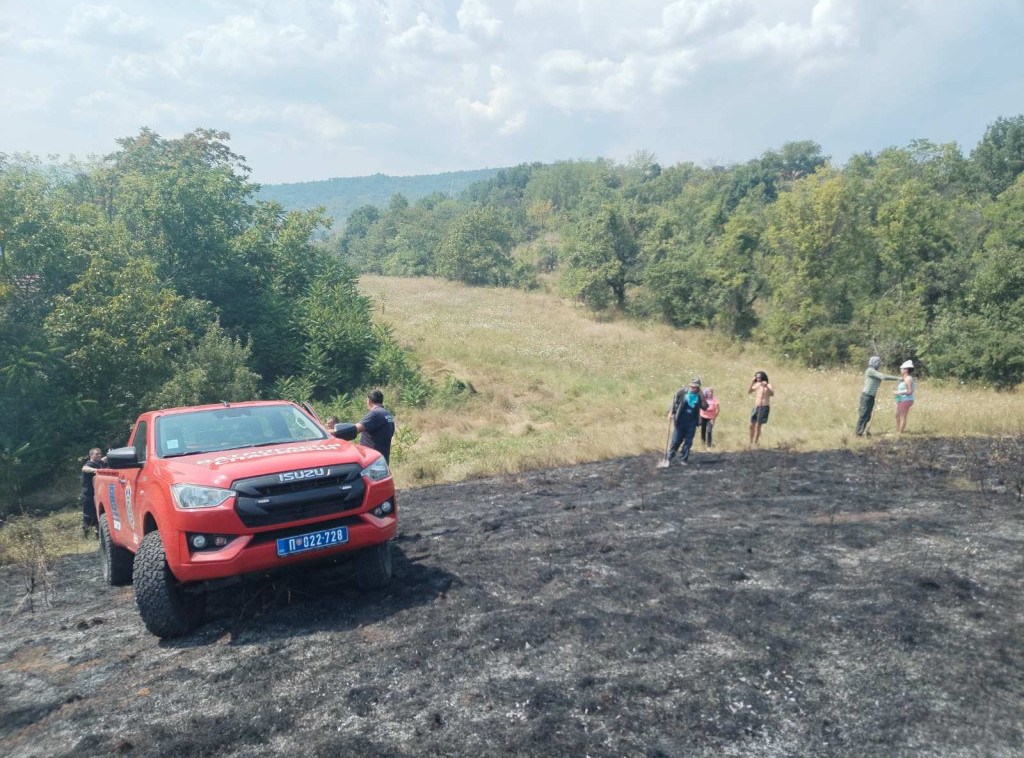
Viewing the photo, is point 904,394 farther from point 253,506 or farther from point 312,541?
point 253,506

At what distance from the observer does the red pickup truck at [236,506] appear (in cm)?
521

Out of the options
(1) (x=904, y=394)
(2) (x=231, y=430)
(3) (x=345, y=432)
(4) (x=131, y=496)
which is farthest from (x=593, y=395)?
(4) (x=131, y=496)

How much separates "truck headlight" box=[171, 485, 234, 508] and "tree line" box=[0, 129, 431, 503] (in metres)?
13.1

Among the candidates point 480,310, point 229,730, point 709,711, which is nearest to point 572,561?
point 709,711

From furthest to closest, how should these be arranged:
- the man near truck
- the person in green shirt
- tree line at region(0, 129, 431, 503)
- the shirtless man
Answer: tree line at region(0, 129, 431, 503)
the shirtless man
the person in green shirt
the man near truck

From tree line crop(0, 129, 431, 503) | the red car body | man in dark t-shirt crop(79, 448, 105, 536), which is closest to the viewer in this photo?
the red car body

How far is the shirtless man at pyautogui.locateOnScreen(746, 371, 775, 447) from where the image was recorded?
14.1m

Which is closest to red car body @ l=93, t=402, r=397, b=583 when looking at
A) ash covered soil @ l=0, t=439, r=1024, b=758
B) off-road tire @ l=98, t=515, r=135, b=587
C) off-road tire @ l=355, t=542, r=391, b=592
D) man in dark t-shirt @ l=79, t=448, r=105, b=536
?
off-road tire @ l=355, t=542, r=391, b=592

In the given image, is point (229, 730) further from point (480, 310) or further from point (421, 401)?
point (480, 310)

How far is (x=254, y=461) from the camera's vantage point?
5562 millimetres

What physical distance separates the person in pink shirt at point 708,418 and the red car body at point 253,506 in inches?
383

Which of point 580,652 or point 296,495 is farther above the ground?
point 296,495

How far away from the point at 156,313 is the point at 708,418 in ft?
46.1

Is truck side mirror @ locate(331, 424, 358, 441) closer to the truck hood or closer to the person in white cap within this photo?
the truck hood
